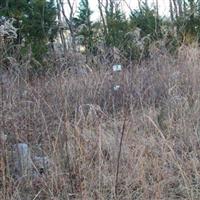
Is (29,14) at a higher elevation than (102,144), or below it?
higher

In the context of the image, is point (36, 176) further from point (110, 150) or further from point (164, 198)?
point (164, 198)

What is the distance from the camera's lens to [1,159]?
2123 mm

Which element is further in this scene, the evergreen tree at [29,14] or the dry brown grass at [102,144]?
the evergreen tree at [29,14]

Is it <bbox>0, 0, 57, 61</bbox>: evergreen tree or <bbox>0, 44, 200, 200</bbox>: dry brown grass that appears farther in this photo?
<bbox>0, 0, 57, 61</bbox>: evergreen tree

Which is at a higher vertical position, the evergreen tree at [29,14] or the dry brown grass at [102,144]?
the evergreen tree at [29,14]

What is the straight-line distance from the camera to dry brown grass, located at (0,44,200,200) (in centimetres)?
212

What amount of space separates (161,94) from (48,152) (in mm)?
1577

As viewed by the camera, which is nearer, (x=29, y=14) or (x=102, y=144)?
(x=102, y=144)

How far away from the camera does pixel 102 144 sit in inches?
101

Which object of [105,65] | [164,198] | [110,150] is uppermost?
[105,65]

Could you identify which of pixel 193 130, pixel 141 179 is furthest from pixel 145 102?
pixel 141 179

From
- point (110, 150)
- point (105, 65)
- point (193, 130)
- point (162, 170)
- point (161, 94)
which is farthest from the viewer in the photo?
point (105, 65)

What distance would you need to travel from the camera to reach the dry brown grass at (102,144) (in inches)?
83.3

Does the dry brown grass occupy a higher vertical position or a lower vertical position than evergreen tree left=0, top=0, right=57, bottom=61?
lower
